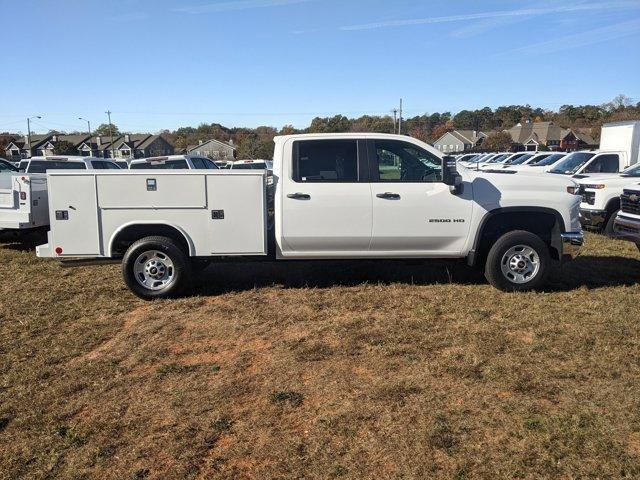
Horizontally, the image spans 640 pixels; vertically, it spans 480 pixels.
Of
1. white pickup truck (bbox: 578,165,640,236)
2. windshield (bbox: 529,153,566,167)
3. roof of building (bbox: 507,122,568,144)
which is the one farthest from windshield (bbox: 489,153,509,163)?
roof of building (bbox: 507,122,568,144)

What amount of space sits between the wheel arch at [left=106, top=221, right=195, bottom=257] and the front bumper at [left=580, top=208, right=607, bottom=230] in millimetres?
8606

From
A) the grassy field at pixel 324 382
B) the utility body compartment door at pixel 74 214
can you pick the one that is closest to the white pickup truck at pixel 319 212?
the utility body compartment door at pixel 74 214

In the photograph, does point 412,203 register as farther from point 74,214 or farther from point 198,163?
point 198,163

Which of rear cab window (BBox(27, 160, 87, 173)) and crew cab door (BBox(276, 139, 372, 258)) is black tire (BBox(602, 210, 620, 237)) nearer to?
crew cab door (BBox(276, 139, 372, 258))

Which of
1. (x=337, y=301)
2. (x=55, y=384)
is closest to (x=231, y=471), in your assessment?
(x=55, y=384)

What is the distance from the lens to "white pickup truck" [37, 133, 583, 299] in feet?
20.6

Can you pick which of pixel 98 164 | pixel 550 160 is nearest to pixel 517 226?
pixel 98 164

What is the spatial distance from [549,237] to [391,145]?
7.80 feet

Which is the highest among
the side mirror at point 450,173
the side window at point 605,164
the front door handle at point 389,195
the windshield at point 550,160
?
the windshield at point 550,160

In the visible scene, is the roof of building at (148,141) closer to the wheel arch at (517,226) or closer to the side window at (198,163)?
the side window at (198,163)

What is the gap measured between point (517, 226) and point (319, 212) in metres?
2.57

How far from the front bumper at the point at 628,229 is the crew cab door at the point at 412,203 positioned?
10.3 feet

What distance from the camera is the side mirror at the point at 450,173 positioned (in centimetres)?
620

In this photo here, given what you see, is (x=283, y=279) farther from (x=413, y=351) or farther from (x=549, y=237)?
(x=549, y=237)
